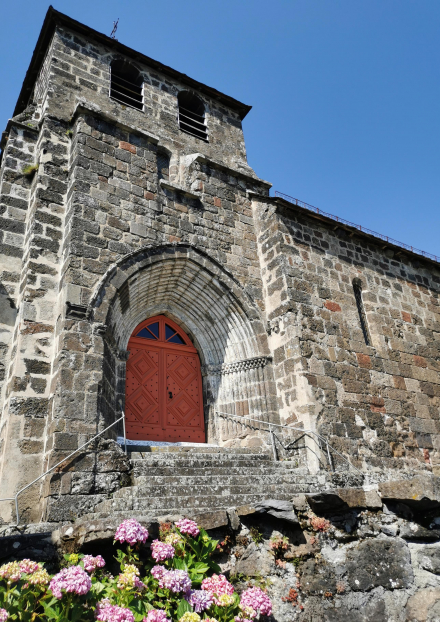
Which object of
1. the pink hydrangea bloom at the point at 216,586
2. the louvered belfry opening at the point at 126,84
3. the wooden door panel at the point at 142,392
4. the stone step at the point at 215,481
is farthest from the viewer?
the louvered belfry opening at the point at 126,84

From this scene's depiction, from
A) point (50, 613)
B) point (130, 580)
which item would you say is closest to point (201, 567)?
point (130, 580)

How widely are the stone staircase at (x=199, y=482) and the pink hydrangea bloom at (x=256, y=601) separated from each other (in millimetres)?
896

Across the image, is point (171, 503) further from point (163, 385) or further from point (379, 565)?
point (163, 385)

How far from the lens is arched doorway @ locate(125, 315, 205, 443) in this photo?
7016mm

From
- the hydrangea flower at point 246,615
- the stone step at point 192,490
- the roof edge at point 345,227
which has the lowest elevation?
the hydrangea flower at point 246,615

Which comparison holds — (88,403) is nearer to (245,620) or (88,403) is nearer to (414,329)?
(245,620)

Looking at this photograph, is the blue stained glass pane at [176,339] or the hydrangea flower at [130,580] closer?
the hydrangea flower at [130,580]

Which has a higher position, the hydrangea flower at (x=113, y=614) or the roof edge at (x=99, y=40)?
the roof edge at (x=99, y=40)

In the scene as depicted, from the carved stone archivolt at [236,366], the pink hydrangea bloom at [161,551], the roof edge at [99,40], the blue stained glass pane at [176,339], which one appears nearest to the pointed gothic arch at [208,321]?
the carved stone archivolt at [236,366]

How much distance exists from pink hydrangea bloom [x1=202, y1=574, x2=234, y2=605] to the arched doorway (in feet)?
11.6

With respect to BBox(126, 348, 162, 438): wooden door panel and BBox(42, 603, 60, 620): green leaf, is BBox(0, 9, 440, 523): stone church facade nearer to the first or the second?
BBox(126, 348, 162, 438): wooden door panel

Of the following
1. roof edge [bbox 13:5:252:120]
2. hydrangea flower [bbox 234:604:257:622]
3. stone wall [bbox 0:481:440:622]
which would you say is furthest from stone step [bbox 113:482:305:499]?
roof edge [bbox 13:5:252:120]

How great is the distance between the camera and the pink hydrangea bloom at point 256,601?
11.2 feet

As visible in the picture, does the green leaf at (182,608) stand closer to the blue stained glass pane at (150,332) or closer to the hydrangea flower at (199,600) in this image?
the hydrangea flower at (199,600)
